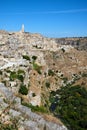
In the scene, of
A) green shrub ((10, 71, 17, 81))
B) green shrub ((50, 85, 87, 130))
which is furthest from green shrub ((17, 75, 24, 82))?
green shrub ((50, 85, 87, 130))

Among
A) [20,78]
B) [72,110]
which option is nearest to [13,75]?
[20,78]

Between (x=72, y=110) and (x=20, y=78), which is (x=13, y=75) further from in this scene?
(x=72, y=110)

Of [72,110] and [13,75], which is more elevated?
[13,75]

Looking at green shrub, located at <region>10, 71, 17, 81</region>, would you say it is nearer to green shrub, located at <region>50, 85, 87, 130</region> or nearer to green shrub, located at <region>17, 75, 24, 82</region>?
green shrub, located at <region>17, 75, 24, 82</region>

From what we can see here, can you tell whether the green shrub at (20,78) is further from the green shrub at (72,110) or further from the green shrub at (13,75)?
the green shrub at (72,110)

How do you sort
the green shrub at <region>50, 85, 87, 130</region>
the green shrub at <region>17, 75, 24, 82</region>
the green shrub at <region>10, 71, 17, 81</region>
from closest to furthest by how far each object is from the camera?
the green shrub at <region>10, 71, 17, 81</region> < the green shrub at <region>17, 75, 24, 82</region> < the green shrub at <region>50, 85, 87, 130</region>

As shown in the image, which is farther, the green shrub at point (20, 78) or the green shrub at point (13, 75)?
the green shrub at point (20, 78)

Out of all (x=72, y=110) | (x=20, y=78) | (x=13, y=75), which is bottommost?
(x=72, y=110)

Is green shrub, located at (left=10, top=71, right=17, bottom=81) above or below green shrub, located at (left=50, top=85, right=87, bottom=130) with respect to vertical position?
above

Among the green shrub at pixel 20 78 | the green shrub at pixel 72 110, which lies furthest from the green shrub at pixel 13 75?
the green shrub at pixel 72 110

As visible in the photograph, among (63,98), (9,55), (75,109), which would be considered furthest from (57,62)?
(9,55)

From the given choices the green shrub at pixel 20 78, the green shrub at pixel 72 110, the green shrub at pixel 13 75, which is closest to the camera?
the green shrub at pixel 13 75

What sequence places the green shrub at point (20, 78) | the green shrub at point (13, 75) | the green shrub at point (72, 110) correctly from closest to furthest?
the green shrub at point (13, 75), the green shrub at point (20, 78), the green shrub at point (72, 110)
